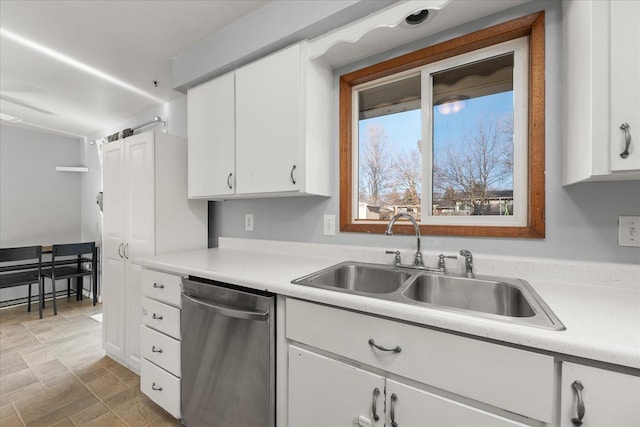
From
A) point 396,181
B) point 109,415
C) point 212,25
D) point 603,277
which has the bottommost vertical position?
point 109,415

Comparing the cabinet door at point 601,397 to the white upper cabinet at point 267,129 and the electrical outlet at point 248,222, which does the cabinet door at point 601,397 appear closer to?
the white upper cabinet at point 267,129

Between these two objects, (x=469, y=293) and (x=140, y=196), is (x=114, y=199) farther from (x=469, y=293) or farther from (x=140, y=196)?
(x=469, y=293)

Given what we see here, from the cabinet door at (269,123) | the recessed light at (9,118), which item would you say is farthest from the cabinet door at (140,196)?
the recessed light at (9,118)

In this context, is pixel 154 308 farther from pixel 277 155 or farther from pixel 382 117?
pixel 382 117

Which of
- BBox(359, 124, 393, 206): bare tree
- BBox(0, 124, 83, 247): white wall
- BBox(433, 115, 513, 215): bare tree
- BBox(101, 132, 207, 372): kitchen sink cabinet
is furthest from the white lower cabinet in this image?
BBox(0, 124, 83, 247): white wall

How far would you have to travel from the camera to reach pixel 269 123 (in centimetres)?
158

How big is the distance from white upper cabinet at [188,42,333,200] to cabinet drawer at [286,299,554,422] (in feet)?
2.52

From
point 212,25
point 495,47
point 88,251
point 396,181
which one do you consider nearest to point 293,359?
point 396,181

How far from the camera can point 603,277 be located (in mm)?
1059

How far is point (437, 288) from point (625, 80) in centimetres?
94

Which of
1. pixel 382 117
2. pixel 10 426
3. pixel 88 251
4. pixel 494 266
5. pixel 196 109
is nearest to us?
pixel 494 266

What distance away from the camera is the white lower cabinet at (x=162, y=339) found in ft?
4.87

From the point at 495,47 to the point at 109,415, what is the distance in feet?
9.83

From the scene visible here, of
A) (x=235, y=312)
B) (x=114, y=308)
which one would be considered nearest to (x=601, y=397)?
(x=235, y=312)
